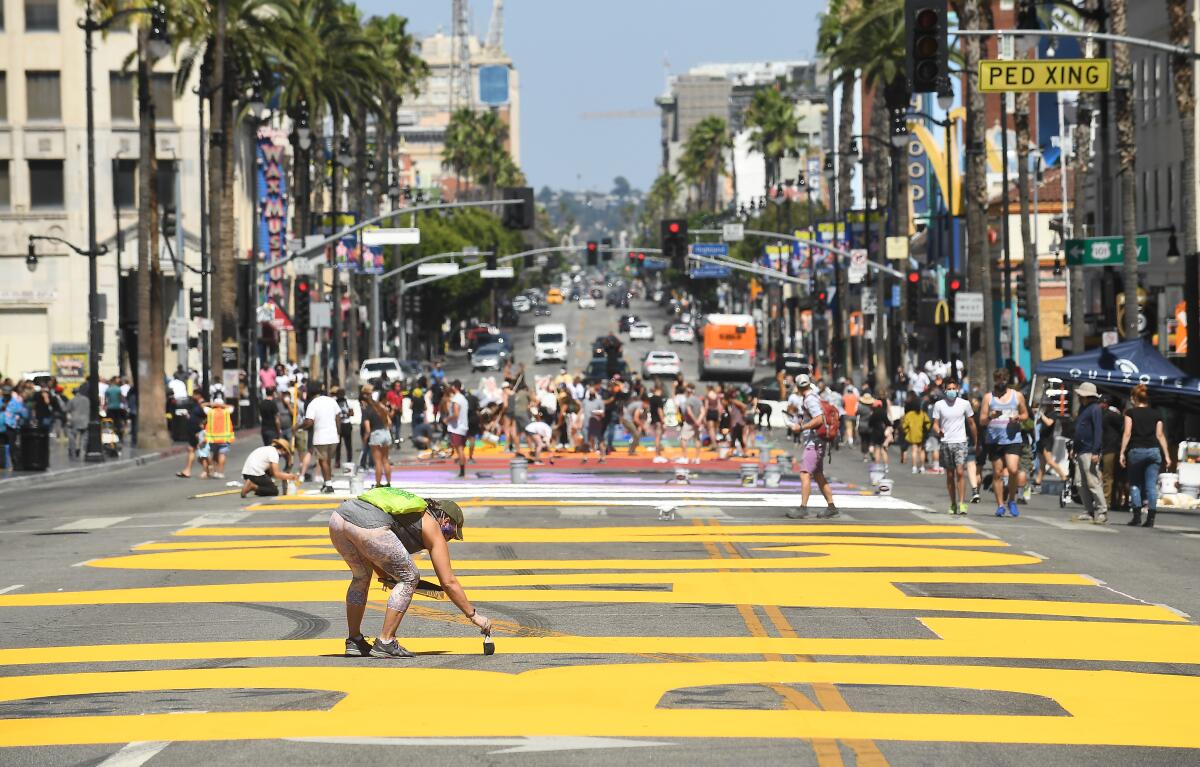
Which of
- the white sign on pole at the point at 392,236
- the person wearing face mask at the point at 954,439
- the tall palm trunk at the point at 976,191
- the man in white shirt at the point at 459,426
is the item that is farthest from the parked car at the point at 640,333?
the person wearing face mask at the point at 954,439

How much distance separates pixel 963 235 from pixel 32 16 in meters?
37.8

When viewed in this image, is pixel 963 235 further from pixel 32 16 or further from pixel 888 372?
pixel 32 16

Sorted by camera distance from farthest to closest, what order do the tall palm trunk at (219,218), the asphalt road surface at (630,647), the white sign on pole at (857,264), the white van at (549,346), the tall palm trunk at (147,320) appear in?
the white van at (549,346) < the white sign on pole at (857,264) < the tall palm trunk at (219,218) < the tall palm trunk at (147,320) < the asphalt road surface at (630,647)

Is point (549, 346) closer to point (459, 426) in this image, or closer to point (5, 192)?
point (5, 192)

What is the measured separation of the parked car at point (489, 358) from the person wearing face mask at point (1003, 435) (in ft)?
242

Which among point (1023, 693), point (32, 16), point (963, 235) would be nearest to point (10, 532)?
point (1023, 693)

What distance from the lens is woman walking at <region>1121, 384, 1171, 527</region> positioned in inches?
1007

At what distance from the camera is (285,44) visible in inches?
2371

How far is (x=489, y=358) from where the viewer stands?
101 metres

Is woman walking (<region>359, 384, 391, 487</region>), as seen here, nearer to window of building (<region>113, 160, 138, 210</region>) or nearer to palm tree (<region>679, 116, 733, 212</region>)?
window of building (<region>113, 160, 138, 210</region>)

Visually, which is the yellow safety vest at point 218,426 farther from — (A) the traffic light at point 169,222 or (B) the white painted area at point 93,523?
(A) the traffic light at point 169,222

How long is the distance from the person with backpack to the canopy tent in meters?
7.13

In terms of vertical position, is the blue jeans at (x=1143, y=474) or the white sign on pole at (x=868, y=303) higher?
the white sign on pole at (x=868, y=303)

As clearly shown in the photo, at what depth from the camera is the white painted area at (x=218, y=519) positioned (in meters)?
26.0
